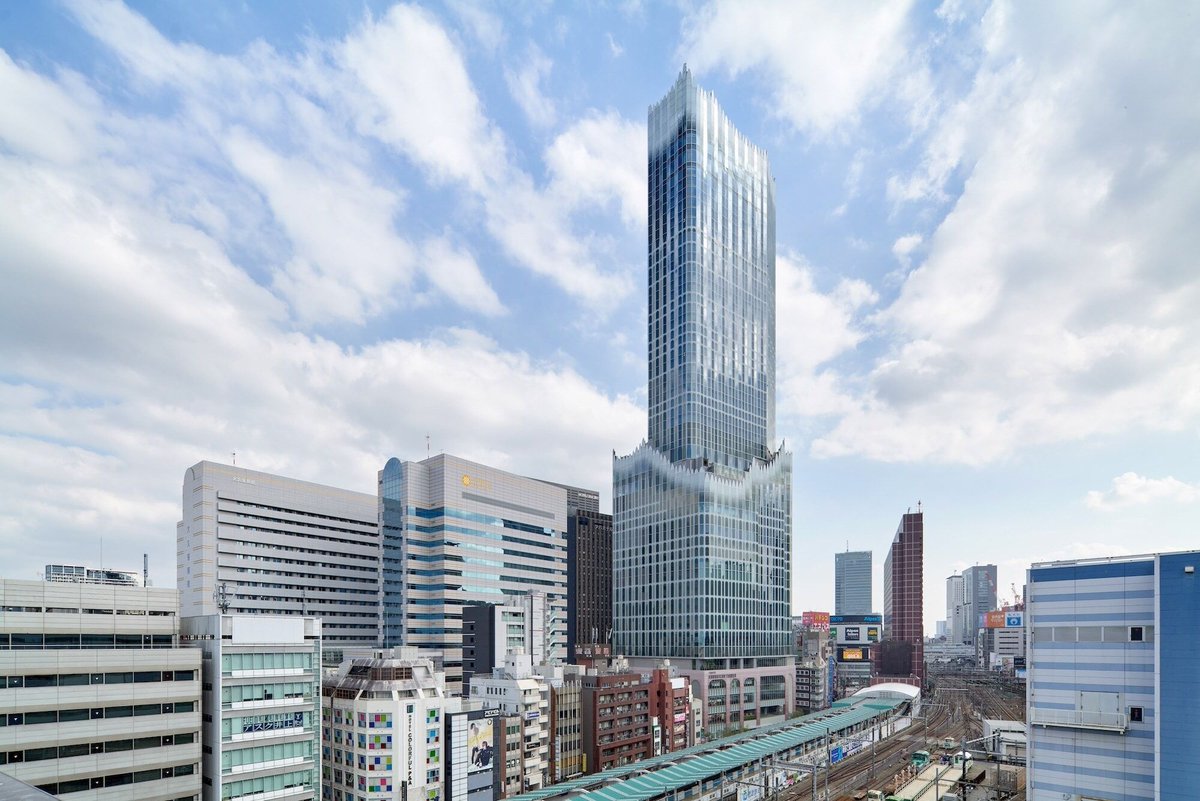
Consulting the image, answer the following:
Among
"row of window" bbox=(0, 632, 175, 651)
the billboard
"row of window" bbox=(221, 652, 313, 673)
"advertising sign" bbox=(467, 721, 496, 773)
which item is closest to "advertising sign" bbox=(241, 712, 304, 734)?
"row of window" bbox=(221, 652, 313, 673)

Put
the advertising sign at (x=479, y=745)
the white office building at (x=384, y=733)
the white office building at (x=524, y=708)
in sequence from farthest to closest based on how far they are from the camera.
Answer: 1. the white office building at (x=524, y=708)
2. the advertising sign at (x=479, y=745)
3. the white office building at (x=384, y=733)

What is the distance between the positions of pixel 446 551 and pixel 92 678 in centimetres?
10169

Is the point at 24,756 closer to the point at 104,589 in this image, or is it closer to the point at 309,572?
the point at 104,589

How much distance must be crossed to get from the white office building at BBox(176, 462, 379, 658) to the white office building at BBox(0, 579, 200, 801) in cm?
8167

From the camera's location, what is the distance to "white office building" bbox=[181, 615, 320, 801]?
2645 inches

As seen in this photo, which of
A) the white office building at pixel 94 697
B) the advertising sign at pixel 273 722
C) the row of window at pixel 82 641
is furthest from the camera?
the advertising sign at pixel 273 722

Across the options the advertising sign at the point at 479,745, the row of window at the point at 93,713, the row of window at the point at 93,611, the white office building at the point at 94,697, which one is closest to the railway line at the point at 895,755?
the advertising sign at the point at 479,745

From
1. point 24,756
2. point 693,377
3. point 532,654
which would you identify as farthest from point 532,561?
point 24,756

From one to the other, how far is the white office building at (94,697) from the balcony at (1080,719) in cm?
7804

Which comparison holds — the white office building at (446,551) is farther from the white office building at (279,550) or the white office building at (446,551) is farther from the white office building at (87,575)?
the white office building at (87,575)

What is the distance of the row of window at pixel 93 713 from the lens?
5625 cm

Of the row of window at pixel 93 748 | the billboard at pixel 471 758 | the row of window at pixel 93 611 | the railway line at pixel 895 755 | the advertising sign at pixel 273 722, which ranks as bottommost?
the railway line at pixel 895 755

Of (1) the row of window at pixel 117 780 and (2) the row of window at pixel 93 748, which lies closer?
(2) the row of window at pixel 93 748

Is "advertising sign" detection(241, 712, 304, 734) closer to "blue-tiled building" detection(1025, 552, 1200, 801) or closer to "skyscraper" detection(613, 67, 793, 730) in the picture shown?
"blue-tiled building" detection(1025, 552, 1200, 801)
